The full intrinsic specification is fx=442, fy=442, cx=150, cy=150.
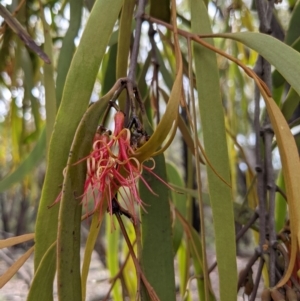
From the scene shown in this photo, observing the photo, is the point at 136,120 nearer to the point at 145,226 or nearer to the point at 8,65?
the point at 145,226

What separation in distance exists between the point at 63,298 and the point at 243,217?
38 centimetres

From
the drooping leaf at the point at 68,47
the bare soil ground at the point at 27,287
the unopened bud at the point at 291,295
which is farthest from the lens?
the bare soil ground at the point at 27,287

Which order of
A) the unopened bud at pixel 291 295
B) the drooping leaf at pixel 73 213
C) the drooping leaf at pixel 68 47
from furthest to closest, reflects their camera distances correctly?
the drooping leaf at pixel 68 47, the unopened bud at pixel 291 295, the drooping leaf at pixel 73 213

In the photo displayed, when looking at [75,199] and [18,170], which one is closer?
[75,199]

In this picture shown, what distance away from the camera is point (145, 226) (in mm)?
367

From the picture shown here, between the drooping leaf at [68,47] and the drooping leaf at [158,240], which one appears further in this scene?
the drooping leaf at [68,47]

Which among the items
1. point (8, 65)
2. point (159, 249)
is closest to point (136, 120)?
point (159, 249)

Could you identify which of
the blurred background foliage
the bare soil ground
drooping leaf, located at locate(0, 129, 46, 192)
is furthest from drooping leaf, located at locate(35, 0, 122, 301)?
the bare soil ground

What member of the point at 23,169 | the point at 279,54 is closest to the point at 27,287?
the point at 23,169

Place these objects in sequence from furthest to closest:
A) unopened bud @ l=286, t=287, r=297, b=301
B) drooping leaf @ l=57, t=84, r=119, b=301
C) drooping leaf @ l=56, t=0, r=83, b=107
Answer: drooping leaf @ l=56, t=0, r=83, b=107, unopened bud @ l=286, t=287, r=297, b=301, drooping leaf @ l=57, t=84, r=119, b=301

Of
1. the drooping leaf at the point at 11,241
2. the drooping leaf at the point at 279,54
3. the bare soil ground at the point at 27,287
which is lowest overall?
the bare soil ground at the point at 27,287

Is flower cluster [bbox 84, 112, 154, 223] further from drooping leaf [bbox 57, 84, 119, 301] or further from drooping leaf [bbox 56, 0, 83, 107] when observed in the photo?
drooping leaf [bbox 56, 0, 83, 107]

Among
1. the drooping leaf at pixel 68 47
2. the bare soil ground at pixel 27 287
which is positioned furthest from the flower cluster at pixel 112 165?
the bare soil ground at pixel 27 287

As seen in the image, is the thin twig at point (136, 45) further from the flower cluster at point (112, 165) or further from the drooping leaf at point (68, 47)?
the drooping leaf at point (68, 47)
